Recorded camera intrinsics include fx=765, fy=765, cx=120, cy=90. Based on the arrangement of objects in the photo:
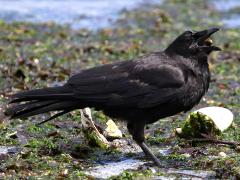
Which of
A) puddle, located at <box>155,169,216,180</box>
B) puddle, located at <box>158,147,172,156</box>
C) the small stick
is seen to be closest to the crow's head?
the small stick

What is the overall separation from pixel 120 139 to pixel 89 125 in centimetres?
44

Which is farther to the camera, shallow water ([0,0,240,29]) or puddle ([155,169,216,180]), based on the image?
shallow water ([0,0,240,29])

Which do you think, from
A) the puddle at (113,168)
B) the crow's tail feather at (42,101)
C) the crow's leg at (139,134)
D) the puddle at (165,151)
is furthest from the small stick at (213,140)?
the crow's tail feather at (42,101)

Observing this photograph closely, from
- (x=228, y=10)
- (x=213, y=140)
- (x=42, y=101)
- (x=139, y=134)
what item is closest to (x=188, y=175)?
(x=139, y=134)

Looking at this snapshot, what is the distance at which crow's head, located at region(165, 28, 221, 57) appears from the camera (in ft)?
A: 23.5

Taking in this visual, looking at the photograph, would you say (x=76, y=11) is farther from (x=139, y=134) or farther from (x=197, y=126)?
(x=139, y=134)

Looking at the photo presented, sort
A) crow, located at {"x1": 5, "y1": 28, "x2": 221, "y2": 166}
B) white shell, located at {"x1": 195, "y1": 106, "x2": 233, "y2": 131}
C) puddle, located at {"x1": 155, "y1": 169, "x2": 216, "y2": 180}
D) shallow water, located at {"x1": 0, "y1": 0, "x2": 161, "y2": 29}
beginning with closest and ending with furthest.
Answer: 1. puddle, located at {"x1": 155, "y1": 169, "x2": 216, "y2": 180}
2. crow, located at {"x1": 5, "y1": 28, "x2": 221, "y2": 166}
3. white shell, located at {"x1": 195, "y1": 106, "x2": 233, "y2": 131}
4. shallow water, located at {"x1": 0, "y1": 0, "x2": 161, "y2": 29}

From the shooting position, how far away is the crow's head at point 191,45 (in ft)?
23.5

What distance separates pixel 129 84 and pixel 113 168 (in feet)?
2.89

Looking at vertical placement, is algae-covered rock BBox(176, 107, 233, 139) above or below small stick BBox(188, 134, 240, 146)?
above

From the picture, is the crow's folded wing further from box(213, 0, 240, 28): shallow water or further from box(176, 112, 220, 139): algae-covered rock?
box(213, 0, 240, 28): shallow water

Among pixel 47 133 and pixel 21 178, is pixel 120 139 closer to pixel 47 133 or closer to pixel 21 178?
pixel 47 133

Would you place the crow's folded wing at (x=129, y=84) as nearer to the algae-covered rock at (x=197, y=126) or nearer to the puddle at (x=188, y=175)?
the algae-covered rock at (x=197, y=126)

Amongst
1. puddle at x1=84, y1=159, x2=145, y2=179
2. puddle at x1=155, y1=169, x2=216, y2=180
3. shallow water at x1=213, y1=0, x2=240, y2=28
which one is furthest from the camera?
shallow water at x1=213, y1=0, x2=240, y2=28
